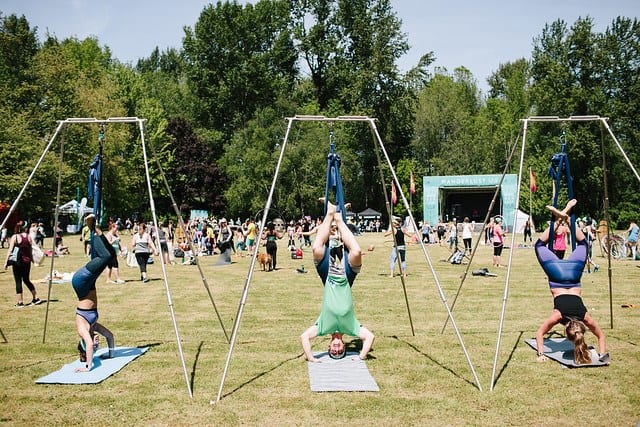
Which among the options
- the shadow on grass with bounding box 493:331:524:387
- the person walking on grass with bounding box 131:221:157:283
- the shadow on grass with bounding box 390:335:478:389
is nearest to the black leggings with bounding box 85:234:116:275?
the shadow on grass with bounding box 390:335:478:389

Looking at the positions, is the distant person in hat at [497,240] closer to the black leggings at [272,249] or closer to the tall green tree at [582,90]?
the black leggings at [272,249]

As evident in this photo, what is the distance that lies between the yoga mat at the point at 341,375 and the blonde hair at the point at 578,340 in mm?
3534

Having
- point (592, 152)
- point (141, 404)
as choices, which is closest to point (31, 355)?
point (141, 404)

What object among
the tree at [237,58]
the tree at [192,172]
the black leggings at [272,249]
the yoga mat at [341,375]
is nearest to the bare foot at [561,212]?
the yoga mat at [341,375]

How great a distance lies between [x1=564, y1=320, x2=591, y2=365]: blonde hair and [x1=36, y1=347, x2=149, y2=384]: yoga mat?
772cm

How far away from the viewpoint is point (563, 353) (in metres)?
10.5

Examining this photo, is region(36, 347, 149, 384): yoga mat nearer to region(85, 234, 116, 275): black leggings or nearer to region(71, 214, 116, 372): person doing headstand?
region(71, 214, 116, 372): person doing headstand

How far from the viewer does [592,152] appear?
5862 cm

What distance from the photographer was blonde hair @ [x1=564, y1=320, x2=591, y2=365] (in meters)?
9.66

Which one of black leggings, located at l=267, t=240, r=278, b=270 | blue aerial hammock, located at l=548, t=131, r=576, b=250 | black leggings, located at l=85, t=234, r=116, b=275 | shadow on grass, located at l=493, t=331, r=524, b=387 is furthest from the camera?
black leggings, located at l=267, t=240, r=278, b=270

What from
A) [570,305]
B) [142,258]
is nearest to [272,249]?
[142,258]

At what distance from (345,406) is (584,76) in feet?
206

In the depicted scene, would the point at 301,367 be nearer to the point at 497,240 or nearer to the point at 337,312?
the point at 337,312

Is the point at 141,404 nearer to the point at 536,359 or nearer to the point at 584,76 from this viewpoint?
the point at 536,359
